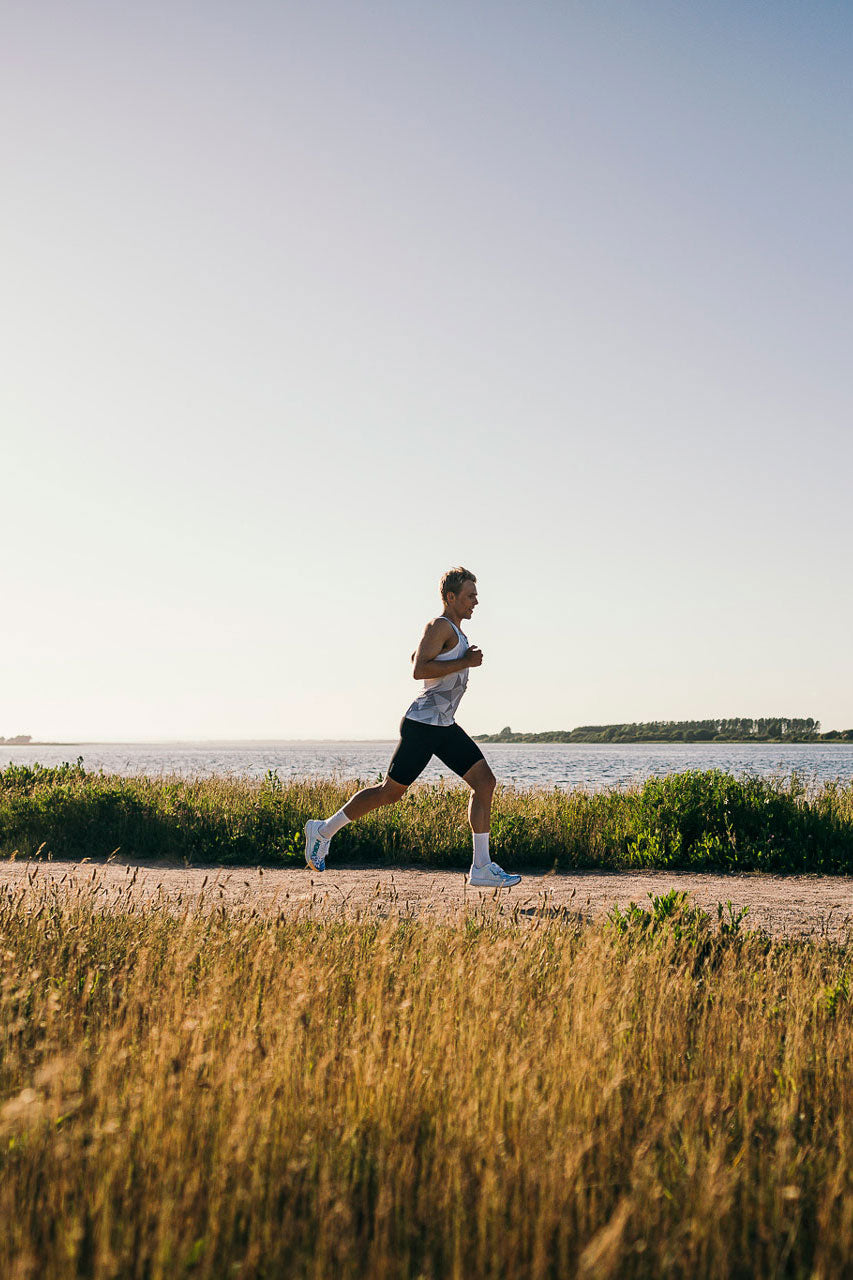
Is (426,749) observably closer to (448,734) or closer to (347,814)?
(448,734)

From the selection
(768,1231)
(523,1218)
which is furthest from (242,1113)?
(768,1231)

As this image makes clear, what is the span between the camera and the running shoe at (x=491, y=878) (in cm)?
828

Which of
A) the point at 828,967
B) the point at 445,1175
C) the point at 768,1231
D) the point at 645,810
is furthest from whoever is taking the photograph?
the point at 645,810

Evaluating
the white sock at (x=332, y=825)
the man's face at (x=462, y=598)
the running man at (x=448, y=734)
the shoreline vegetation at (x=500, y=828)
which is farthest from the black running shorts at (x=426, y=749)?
the shoreline vegetation at (x=500, y=828)

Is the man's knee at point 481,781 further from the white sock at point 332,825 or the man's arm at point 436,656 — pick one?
the white sock at point 332,825

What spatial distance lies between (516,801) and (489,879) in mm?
5055

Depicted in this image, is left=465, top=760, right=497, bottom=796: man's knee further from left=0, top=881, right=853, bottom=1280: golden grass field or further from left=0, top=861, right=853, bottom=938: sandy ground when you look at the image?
left=0, top=881, right=853, bottom=1280: golden grass field

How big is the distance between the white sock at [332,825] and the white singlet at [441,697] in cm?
114

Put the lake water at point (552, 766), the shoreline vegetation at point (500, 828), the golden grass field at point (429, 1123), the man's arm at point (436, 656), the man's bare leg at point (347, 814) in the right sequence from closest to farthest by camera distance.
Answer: the golden grass field at point (429, 1123) < the man's arm at point (436, 656) < the man's bare leg at point (347, 814) < the shoreline vegetation at point (500, 828) < the lake water at point (552, 766)

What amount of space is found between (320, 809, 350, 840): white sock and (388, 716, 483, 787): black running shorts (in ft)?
2.30

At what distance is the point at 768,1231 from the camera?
2453 mm

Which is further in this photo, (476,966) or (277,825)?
(277,825)

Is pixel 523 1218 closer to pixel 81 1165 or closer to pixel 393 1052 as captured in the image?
pixel 393 1052

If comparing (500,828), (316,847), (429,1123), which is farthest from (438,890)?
(429,1123)
